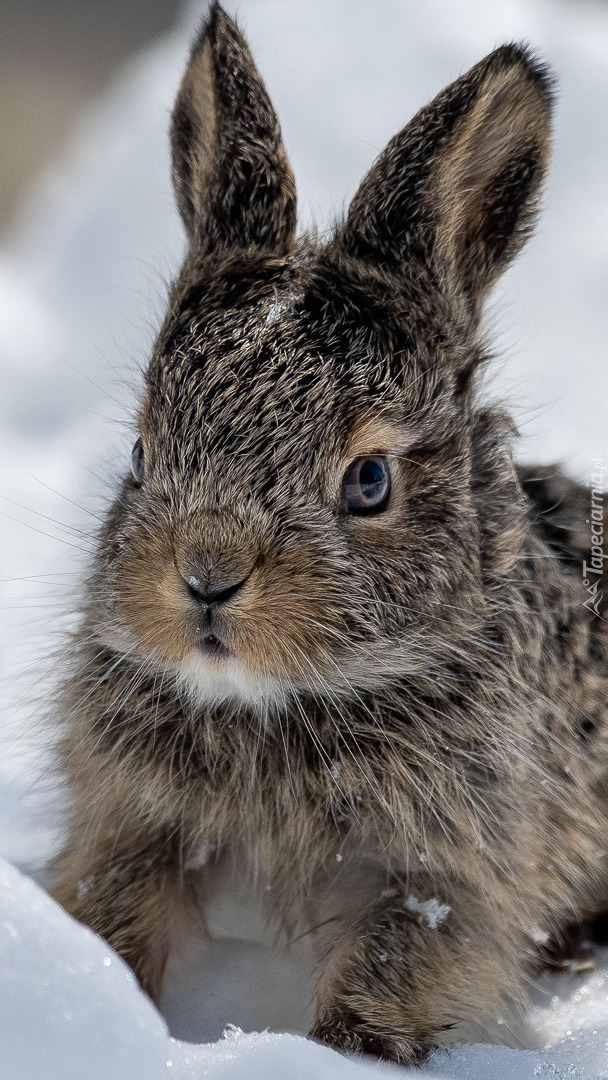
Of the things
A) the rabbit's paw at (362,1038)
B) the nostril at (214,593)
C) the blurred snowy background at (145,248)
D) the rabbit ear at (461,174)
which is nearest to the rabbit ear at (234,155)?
the rabbit ear at (461,174)

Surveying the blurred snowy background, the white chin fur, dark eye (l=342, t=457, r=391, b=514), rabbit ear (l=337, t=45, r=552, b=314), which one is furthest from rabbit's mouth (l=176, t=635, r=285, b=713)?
rabbit ear (l=337, t=45, r=552, b=314)

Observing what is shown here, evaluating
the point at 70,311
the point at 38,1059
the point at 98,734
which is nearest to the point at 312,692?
the point at 98,734

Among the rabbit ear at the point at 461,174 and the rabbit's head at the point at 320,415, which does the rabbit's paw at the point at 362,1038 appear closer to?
the rabbit's head at the point at 320,415

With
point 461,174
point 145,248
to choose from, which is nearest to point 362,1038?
point 461,174

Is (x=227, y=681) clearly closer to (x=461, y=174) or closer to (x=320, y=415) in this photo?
(x=320, y=415)

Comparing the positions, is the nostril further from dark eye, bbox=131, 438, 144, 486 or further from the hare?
dark eye, bbox=131, 438, 144, 486

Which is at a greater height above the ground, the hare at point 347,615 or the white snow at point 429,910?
the hare at point 347,615
